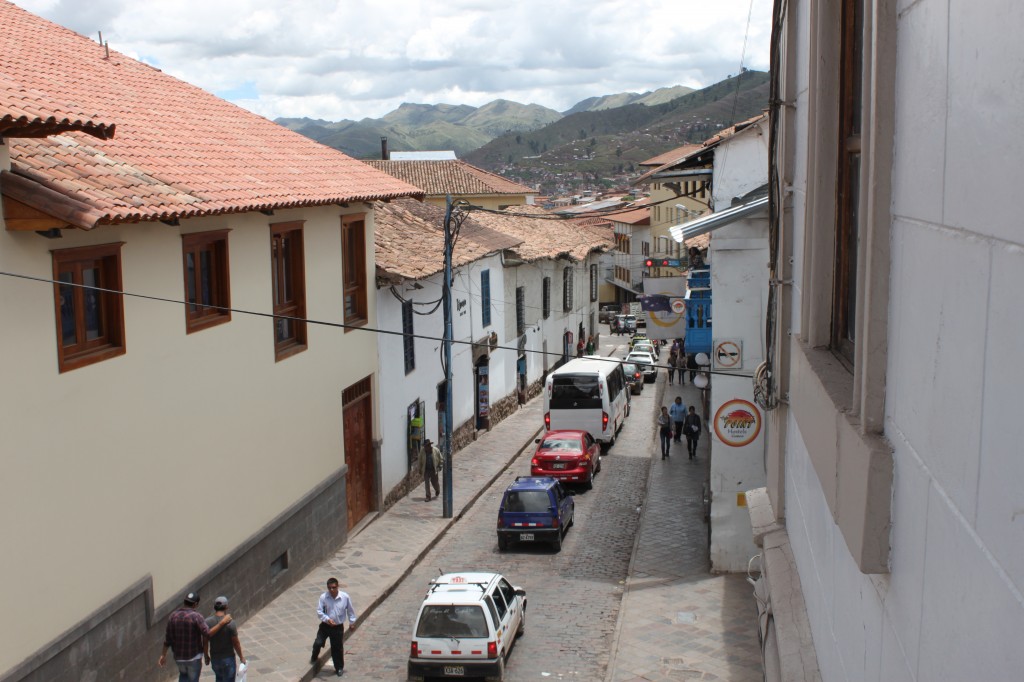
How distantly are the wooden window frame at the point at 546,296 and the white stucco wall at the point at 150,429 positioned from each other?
23564mm

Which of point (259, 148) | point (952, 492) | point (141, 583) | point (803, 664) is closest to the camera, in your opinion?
point (952, 492)

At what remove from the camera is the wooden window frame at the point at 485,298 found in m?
32.0

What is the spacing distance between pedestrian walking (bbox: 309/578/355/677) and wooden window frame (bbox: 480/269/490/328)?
1837 centimetres

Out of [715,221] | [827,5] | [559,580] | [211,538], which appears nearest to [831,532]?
[827,5]

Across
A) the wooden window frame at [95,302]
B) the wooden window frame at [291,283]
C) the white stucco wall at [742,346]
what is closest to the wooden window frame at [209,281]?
the wooden window frame at [95,302]

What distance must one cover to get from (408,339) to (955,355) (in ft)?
72.2

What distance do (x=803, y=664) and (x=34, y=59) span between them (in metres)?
13.7

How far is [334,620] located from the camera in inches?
553

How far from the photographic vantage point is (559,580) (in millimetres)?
19297

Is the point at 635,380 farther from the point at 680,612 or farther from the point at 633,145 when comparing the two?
the point at 633,145

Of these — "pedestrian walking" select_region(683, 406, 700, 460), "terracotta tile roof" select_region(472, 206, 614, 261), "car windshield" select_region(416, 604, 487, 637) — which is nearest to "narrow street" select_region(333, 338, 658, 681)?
"car windshield" select_region(416, 604, 487, 637)

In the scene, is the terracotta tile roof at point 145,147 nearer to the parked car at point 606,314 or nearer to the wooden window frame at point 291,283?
the wooden window frame at point 291,283

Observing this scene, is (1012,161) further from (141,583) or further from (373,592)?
(373,592)

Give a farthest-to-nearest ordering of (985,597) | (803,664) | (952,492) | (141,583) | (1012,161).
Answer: (141,583) < (803,664) < (952,492) < (985,597) < (1012,161)
